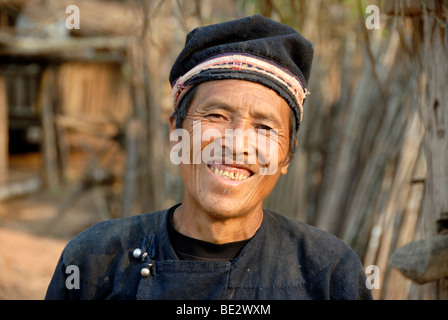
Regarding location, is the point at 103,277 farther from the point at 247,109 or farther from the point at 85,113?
the point at 85,113

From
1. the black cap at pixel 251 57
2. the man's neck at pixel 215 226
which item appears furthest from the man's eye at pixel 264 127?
the man's neck at pixel 215 226

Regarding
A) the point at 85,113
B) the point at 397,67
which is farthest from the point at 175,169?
the point at 85,113

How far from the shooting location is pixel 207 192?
5.67ft

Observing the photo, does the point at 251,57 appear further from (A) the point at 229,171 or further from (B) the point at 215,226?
(B) the point at 215,226

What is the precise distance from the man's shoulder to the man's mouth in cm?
35

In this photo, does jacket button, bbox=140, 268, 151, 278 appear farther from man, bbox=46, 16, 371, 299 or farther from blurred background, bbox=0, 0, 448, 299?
blurred background, bbox=0, 0, 448, 299

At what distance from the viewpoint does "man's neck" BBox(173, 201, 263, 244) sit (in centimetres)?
179

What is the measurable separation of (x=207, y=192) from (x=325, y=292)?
22.7 inches

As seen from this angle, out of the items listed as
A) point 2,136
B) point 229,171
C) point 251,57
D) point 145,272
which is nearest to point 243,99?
point 251,57

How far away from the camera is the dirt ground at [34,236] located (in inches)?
204

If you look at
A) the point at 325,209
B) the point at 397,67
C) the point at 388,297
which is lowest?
the point at 388,297

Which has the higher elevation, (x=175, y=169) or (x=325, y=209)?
(x=175, y=169)

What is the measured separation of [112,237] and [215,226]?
45cm

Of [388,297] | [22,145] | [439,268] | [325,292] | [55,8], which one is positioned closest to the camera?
[325,292]
